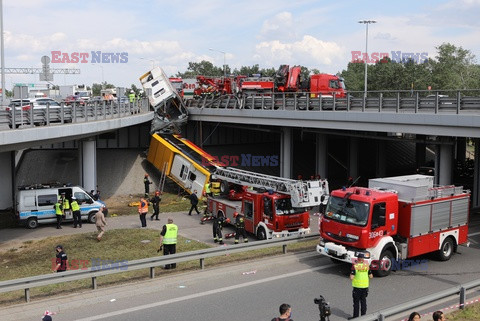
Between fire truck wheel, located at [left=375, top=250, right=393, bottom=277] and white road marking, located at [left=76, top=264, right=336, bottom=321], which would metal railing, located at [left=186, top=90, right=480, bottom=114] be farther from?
white road marking, located at [left=76, top=264, right=336, bottom=321]

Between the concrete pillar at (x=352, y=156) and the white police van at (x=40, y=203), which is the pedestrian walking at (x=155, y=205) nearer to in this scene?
the white police van at (x=40, y=203)

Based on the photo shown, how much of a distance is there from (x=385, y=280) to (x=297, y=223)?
5.60 metres

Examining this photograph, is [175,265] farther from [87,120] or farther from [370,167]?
[370,167]

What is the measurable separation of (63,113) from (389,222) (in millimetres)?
14624

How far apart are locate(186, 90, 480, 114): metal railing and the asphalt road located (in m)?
7.50

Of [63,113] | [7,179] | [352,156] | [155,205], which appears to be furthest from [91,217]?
[352,156]

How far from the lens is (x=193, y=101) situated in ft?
127

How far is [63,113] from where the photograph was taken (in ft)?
72.3

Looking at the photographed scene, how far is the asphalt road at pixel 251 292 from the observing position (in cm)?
1122

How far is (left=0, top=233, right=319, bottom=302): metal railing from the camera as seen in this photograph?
38.0 feet

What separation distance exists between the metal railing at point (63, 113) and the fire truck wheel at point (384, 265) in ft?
43.0

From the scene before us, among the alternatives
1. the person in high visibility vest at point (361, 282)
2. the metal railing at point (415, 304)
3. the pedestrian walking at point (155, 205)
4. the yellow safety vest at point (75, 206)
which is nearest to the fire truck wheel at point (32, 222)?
the yellow safety vest at point (75, 206)
